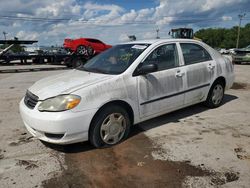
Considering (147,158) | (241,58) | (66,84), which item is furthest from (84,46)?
(147,158)

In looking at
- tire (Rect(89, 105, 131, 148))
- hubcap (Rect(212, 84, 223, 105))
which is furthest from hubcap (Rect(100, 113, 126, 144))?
hubcap (Rect(212, 84, 223, 105))

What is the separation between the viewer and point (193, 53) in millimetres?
5020

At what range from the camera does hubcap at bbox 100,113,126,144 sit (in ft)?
12.1

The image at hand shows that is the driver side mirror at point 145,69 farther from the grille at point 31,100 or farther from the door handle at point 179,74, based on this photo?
the grille at point 31,100

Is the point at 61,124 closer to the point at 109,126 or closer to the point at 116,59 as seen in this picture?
the point at 109,126

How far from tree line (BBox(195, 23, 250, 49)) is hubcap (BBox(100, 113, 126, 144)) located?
9740 cm

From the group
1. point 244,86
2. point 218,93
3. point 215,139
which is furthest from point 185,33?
point 215,139

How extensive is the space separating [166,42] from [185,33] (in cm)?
2140

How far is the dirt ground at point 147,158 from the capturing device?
116 inches

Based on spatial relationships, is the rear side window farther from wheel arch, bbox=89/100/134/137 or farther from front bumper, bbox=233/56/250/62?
front bumper, bbox=233/56/250/62

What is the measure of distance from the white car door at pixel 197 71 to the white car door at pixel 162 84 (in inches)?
8.5

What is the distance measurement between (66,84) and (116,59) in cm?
110

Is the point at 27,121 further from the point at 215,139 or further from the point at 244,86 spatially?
the point at 244,86

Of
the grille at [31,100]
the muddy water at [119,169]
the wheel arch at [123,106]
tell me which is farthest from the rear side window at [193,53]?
the grille at [31,100]
